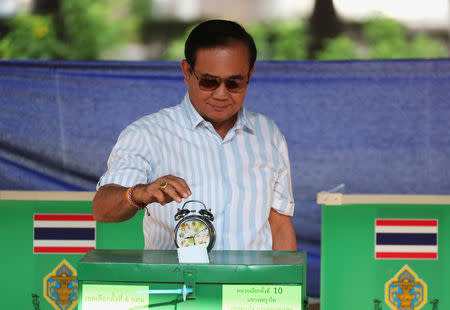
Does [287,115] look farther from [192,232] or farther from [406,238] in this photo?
[192,232]

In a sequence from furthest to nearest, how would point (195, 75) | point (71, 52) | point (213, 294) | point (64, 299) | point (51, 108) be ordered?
point (71, 52) → point (51, 108) → point (64, 299) → point (195, 75) → point (213, 294)

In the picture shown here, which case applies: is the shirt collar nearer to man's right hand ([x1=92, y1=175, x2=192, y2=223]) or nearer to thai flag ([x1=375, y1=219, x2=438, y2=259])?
man's right hand ([x1=92, y1=175, x2=192, y2=223])

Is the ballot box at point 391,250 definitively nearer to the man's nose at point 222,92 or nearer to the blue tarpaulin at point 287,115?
the blue tarpaulin at point 287,115

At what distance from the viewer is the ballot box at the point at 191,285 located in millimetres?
1391

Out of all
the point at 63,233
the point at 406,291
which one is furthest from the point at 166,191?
the point at 406,291

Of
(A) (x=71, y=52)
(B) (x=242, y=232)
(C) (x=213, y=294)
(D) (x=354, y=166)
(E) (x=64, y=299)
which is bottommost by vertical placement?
(E) (x=64, y=299)

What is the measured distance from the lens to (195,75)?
78.7 inches

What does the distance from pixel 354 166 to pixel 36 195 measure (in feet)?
5.80

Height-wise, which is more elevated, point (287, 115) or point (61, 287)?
point (287, 115)

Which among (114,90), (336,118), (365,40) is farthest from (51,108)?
(365,40)

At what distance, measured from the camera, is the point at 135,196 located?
158cm

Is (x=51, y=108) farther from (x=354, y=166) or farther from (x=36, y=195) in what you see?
(x=354, y=166)

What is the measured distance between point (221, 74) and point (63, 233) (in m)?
1.79

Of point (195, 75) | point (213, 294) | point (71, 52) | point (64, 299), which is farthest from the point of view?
point (71, 52)
